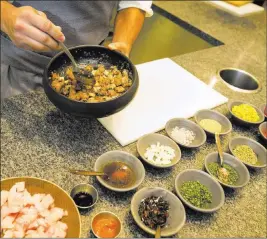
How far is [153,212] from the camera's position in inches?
42.0

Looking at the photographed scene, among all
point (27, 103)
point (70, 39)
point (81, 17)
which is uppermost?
point (81, 17)

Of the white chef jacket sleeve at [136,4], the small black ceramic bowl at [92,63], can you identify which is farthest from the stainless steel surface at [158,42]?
the small black ceramic bowl at [92,63]

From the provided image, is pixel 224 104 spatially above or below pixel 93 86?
below

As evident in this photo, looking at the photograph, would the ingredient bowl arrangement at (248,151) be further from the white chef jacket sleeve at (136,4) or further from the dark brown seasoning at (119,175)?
the white chef jacket sleeve at (136,4)

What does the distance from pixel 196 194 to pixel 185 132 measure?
13.7 inches

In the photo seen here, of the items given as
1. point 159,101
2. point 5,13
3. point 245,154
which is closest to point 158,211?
point 245,154

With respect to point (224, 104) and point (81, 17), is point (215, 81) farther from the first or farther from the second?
point (81, 17)

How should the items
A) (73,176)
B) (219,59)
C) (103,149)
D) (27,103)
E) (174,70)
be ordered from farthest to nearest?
1. (219,59)
2. (174,70)
3. (27,103)
4. (103,149)
5. (73,176)

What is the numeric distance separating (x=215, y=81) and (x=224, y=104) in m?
0.23

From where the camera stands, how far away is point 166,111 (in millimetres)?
1587

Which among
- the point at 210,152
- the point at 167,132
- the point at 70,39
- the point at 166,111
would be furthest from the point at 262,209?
the point at 70,39

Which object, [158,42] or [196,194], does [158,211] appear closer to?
[196,194]

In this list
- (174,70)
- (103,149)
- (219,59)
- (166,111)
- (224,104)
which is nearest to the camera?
(103,149)

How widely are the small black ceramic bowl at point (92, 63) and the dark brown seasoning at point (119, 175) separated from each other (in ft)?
0.64
